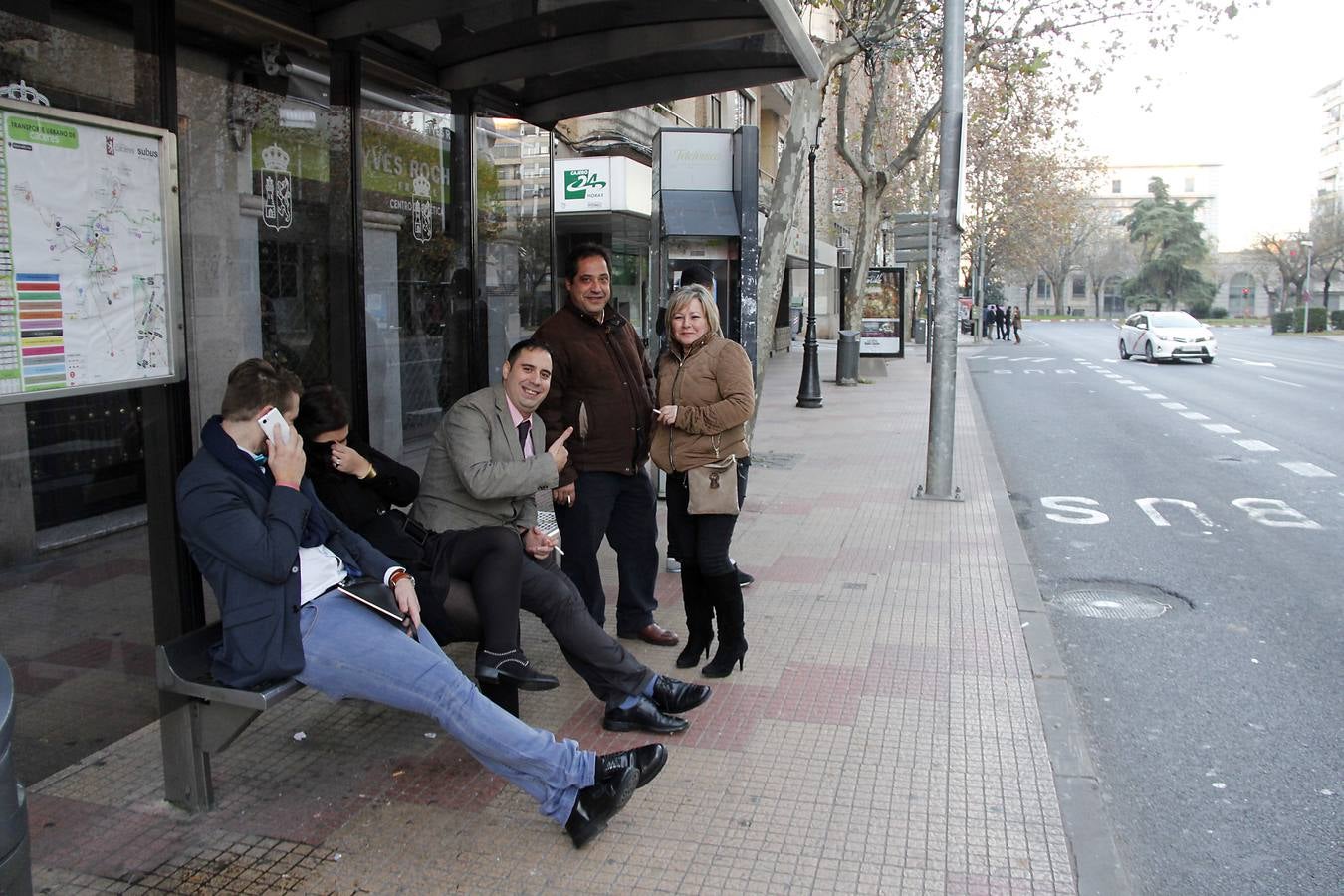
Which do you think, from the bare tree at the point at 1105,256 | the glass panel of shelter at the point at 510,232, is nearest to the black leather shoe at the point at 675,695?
the glass panel of shelter at the point at 510,232

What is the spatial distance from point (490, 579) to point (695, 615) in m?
1.35

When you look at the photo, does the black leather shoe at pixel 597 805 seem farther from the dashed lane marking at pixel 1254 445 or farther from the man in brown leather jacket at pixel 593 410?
the dashed lane marking at pixel 1254 445

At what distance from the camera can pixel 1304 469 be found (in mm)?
11398

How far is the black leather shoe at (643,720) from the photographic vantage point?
4328mm

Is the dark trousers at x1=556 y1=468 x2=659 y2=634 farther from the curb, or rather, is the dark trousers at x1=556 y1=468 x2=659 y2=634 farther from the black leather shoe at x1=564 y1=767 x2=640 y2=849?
the curb

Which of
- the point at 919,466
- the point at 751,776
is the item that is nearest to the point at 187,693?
the point at 751,776

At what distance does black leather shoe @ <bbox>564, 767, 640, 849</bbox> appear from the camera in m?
3.45

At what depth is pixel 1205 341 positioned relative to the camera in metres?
29.2

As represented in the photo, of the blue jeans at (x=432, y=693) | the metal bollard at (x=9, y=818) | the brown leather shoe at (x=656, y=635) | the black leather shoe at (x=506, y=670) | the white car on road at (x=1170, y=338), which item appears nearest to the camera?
the metal bollard at (x=9, y=818)

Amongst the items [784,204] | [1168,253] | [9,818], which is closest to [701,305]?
[9,818]

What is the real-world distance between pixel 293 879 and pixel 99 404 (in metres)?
1.81

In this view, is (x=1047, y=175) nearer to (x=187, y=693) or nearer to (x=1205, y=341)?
(x=1205, y=341)

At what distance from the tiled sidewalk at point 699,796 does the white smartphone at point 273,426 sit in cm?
129

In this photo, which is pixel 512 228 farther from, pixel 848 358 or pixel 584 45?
pixel 848 358
